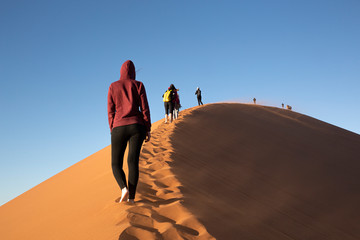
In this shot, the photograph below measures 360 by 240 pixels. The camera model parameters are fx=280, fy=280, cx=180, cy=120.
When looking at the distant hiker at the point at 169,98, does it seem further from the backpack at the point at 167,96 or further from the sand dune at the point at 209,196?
the sand dune at the point at 209,196

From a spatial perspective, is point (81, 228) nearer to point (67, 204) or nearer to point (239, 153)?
point (67, 204)

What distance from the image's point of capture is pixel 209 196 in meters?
4.63

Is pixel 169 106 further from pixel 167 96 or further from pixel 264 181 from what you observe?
pixel 264 181

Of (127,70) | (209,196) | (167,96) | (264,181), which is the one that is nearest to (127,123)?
(127,70)

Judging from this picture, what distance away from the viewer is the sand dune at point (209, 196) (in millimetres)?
2977

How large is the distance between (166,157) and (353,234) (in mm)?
3906

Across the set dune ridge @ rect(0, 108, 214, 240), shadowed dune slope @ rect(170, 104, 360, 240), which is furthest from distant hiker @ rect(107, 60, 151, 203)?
shadowed dune slope @ rect(170, 104, 360, 240)

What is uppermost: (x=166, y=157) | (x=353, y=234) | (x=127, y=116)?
(x=127, y=116)

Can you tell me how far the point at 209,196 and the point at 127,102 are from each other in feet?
7.40

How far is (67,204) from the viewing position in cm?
453

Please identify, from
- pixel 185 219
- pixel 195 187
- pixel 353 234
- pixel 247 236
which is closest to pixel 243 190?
pixel 195 187

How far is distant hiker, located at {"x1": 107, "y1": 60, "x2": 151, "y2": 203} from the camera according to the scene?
3238 mm

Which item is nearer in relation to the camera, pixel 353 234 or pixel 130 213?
pixel 130 213

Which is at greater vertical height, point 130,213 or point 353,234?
point 130,213
